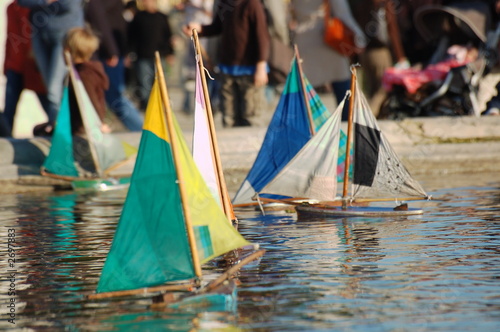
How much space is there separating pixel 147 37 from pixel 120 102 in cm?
219

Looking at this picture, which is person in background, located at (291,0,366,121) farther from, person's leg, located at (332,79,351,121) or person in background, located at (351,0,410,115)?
person in background, located at (351,0,410,115)

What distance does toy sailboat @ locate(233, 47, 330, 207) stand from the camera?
980cm

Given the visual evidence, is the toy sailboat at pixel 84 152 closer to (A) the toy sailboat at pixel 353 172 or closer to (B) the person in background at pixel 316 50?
(B) the person in background at pixel 316 50

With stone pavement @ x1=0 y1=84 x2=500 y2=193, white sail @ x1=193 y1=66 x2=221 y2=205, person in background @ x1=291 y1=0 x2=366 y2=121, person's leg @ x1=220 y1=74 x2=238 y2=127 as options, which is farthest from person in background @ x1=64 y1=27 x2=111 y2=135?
white sail @ x1=193 y1=66 x2=221 y2=205

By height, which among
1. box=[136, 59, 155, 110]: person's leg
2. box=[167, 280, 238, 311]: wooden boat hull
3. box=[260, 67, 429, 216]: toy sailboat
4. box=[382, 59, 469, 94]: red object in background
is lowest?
box=[167, 280, 238, 311]: wooden boat hull

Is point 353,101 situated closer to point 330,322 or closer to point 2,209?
point 2,209

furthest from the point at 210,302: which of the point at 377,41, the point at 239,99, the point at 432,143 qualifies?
the point at 377,41

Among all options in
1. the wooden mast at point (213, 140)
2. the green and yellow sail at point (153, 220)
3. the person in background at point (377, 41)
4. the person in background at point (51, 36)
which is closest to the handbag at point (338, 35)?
the person in background at point (377, 41)

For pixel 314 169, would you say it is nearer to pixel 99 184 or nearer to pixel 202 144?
pixel 202 144

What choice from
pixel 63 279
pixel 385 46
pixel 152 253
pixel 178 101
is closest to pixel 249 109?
pixel 385 46

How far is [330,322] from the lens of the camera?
5633 mm

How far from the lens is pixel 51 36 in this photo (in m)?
13.0

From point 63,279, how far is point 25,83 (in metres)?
7.01

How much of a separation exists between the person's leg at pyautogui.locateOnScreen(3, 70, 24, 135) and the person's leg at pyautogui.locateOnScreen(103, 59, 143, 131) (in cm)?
119
